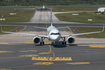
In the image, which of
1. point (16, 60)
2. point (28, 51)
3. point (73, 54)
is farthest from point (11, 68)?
point (73, 54)

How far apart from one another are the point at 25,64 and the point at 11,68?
102 inches

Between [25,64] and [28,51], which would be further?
[28,51]

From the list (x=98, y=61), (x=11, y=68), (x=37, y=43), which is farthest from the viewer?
(x=37, y=43)

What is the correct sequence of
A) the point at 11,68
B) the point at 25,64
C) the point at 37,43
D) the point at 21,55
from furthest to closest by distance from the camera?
the point at 37,43 < the point at 21,55 < the point at 25,64 < the point at 11,68

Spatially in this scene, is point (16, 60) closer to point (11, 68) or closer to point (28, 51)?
point (11, 68)

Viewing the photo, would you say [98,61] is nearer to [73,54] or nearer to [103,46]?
[73,54]

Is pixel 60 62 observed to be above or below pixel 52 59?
above

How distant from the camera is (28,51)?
34.9m

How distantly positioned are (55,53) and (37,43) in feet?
24.2

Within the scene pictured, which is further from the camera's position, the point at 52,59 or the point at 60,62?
the point at 52,59

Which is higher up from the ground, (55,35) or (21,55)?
(55,35)

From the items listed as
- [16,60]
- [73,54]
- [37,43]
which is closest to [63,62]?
[73,54]

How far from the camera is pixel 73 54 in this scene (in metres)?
32.7

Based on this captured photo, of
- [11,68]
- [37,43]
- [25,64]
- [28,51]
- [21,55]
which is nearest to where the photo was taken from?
[11,68]
